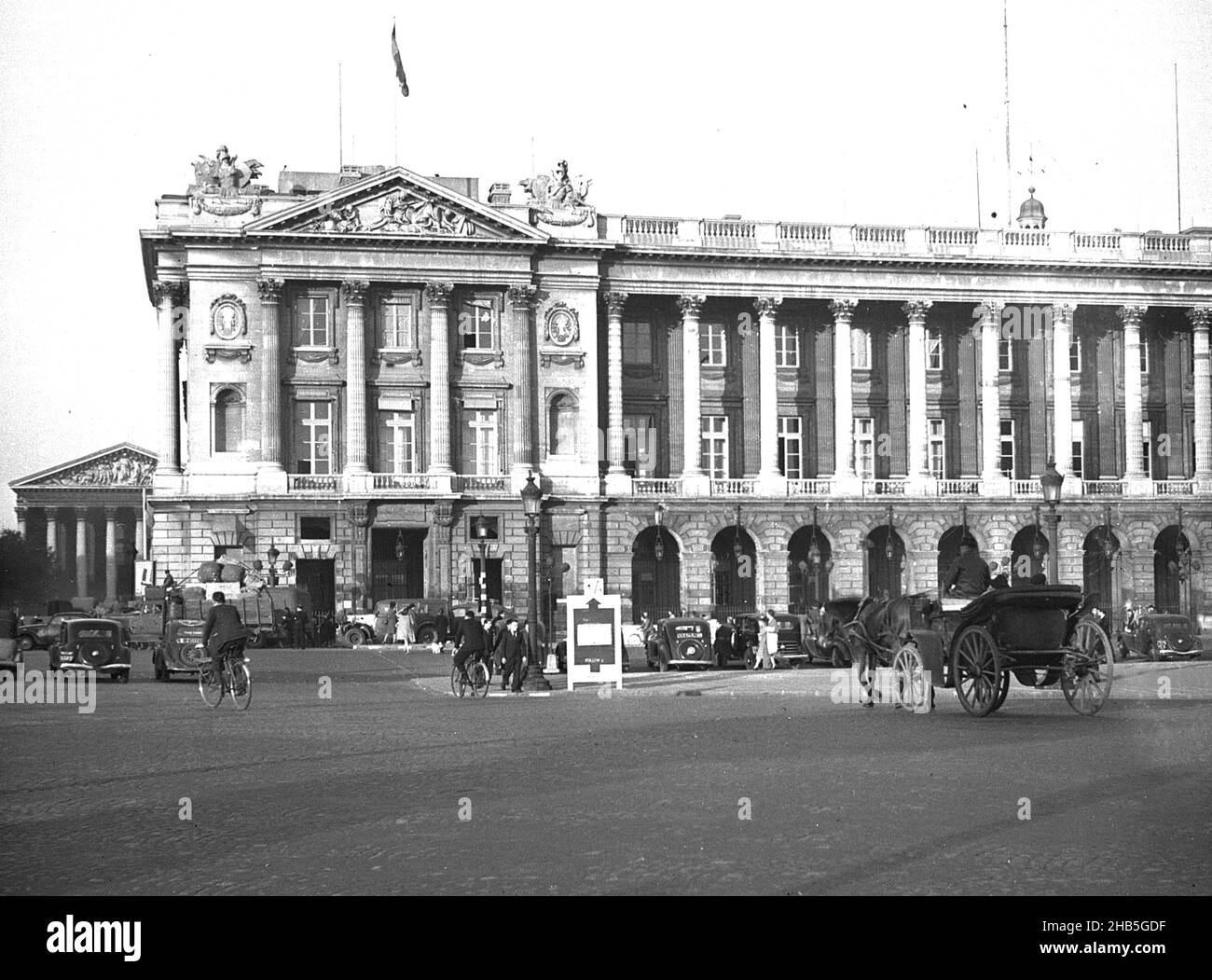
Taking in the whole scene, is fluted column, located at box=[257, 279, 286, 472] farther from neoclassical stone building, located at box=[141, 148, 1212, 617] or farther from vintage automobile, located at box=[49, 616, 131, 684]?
vintage automobile, located at box=[49, 616, 131, 684]

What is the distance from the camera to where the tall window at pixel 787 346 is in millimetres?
74062

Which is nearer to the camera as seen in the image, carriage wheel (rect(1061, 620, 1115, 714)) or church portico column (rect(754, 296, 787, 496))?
carriage wheel (rect(1061, 620, 1115, 714))

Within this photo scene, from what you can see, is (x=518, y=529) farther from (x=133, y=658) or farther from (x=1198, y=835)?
(x=1198, y=835)

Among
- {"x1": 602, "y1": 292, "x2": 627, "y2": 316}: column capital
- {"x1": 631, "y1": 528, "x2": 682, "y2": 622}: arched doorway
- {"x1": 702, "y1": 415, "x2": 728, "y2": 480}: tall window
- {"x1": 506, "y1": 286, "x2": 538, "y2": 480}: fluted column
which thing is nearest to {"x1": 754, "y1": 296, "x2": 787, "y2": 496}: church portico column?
{"x1": 702, "y1": 415, "x2": 728, "y2": 480}: tall window

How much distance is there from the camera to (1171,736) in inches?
782

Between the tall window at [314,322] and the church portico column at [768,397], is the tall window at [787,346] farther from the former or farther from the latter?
the tall window at [314,322]

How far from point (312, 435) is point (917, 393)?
25.3 metres

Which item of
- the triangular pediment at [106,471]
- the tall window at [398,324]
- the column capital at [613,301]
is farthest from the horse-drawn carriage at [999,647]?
the triangular pediment at [106,471]

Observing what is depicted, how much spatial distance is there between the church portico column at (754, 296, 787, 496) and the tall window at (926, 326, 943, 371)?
709 cm

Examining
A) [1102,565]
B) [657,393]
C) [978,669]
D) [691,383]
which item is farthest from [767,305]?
[978,669]

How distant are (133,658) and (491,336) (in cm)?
2085

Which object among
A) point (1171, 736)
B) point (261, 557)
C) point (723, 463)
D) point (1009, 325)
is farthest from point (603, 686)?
point (1009, 325)

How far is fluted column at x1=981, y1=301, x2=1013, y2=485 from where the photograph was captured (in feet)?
241

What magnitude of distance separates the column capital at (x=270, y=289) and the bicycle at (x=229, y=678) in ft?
131
